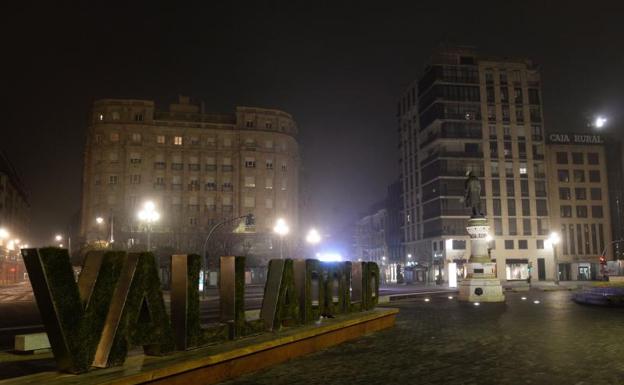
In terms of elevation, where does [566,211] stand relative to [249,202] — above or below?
below

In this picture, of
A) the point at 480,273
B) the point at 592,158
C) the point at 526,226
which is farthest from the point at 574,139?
the point at 480,273

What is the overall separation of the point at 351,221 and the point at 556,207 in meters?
57.1

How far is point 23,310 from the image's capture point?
1144 inches

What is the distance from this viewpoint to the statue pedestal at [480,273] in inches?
1203

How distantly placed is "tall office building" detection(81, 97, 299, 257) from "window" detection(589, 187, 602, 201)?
45.0 m

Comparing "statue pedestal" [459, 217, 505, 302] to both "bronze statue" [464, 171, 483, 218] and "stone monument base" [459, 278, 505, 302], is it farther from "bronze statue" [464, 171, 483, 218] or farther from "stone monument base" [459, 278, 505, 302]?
"bronze statue" [464, 171, 483, 218]

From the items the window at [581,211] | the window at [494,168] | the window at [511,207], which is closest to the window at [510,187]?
the window at [511,207]

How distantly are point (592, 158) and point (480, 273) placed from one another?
63.4 metres

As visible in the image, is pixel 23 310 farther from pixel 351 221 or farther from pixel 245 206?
pixel 351 221

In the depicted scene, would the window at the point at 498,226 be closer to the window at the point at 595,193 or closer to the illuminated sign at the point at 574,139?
the window at the point at 595,193

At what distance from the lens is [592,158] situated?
8412cm

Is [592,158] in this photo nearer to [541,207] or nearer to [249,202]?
[541,207]

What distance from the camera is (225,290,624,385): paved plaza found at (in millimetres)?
9398

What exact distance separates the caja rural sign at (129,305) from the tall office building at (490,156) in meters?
70.2
